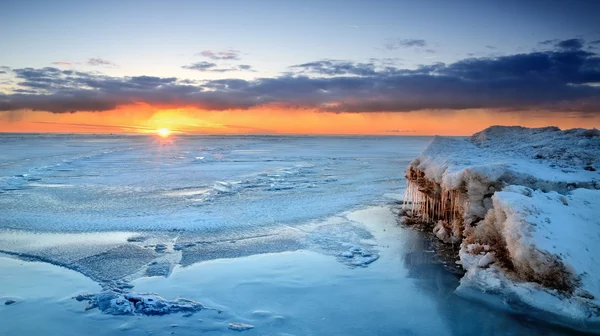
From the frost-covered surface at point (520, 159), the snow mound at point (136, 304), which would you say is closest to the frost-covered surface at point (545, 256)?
the frost-covered surface at point (520, 159)

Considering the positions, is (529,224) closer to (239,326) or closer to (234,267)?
(239,326)

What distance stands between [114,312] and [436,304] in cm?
432

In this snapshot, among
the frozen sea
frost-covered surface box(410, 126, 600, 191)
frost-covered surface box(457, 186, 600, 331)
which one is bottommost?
the frozen sea

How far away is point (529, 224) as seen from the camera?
5777mm

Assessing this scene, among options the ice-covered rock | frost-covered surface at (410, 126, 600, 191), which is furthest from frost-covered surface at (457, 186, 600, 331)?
the ice-covered rock

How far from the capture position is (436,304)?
19.0 ft

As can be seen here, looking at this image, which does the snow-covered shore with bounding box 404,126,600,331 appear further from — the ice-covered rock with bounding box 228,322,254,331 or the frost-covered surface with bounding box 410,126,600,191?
the ice-covered rock with bounding box 228,322,254,331

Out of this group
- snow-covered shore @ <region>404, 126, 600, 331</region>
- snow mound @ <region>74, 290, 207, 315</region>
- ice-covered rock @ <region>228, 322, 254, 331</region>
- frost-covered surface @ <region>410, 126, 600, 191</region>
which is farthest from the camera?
frost-covered surface @ <region>410, 126, 600, 191</region>

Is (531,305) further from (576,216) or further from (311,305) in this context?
(311,305)

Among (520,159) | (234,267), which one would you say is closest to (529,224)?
(520,159)

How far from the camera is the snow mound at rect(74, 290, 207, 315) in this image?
5312 millimetres

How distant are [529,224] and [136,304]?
5.50m

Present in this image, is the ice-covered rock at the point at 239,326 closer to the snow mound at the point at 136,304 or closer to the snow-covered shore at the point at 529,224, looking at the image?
the snow mound at the point at 136,304

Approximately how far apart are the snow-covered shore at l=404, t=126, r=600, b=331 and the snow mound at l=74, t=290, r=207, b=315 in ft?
12.9
